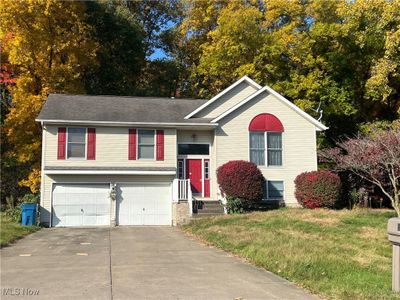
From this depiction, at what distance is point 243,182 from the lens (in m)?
21.5

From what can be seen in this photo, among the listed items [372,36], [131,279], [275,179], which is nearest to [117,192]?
[275,179]

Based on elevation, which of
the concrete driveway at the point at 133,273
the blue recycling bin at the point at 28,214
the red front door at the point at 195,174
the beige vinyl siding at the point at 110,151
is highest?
the beige vinyl siding at the point at 110,151

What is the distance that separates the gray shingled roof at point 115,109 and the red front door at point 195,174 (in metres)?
2.11

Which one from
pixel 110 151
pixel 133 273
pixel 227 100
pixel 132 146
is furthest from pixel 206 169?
pixel 133 273

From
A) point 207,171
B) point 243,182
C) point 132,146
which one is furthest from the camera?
point 207,171

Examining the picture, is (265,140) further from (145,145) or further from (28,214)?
(28,214)

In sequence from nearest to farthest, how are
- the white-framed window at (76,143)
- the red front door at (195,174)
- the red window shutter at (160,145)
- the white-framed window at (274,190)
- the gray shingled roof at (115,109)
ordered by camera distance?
the white-framed window at (76,143) → the gray shingled roof at (115,109) → the red window shutter at (160,145) → the red front door at (195,174) → the white-framed window at (274,190)

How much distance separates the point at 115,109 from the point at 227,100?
20.0ft

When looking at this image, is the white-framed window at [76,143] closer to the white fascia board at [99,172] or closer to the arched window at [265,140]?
the white fascia board at [99,172]

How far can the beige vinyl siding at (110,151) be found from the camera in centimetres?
2203

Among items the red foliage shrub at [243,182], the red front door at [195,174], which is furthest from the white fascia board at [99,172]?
the red foliage shrub at [243,182]

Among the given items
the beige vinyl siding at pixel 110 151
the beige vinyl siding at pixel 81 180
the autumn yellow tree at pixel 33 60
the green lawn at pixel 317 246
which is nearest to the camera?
the green lawn at pixel 317 246

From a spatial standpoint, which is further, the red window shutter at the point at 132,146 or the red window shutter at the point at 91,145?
the red window shutter at the point at 132,146

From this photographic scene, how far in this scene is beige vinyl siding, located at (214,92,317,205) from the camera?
77.8ft
